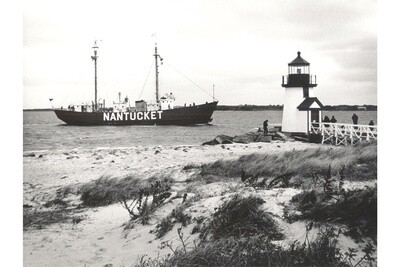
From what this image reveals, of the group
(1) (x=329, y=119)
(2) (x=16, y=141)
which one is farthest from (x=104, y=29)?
(1) (x=329, y=119)

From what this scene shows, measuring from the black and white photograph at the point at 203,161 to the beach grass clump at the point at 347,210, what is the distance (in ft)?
0.05

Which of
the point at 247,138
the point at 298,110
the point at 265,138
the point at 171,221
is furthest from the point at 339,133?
the point at 171,221

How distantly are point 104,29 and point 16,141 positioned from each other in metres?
2.14

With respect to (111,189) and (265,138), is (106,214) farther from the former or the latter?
(265,138)

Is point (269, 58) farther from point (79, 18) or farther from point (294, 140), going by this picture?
point (294, 140)

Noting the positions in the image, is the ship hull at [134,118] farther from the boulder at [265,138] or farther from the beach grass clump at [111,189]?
the beach grass clump at [111,189]

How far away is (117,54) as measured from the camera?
225 inches

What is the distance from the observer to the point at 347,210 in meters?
3.73

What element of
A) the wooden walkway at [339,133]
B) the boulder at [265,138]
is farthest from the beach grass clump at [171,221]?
the boulder at [265,138]

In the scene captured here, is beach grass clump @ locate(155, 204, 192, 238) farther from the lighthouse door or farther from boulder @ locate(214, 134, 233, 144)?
the lighthouse door

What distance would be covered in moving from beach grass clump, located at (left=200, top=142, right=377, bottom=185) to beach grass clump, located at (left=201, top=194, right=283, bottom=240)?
1.49m

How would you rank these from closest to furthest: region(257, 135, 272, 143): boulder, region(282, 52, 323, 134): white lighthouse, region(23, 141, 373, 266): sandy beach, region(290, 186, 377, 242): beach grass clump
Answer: region(290, 186, 377, 242): beach grass clump
region(23, 141, 373, 266): sandy beach
region(282, 52, 323, 134): white lighthouse
region(257, 135, 272, 143): boulder

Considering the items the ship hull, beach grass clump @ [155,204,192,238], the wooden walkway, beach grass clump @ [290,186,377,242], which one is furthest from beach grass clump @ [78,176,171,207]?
the ship hull

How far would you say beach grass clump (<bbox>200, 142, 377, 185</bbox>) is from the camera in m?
5.29
